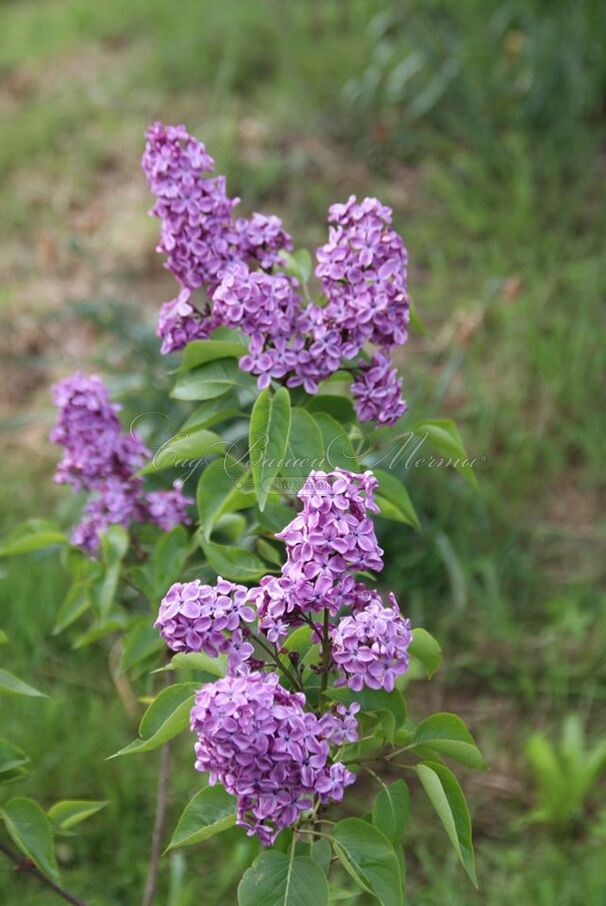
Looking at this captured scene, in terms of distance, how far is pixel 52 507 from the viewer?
3180 mm

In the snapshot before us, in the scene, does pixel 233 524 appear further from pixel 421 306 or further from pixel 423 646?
pixel 421 306

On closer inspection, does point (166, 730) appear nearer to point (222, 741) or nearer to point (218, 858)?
point (222, 741)

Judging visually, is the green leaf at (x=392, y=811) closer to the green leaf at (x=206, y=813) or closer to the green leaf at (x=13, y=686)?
the green leaf at (x=206, y=813)

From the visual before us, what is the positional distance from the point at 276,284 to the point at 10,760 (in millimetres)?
647

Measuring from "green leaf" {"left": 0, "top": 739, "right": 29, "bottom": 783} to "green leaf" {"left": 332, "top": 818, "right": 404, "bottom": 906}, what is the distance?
15.6 inches

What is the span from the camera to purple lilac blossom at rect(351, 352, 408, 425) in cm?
144

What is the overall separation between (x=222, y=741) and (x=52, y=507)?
2.23m

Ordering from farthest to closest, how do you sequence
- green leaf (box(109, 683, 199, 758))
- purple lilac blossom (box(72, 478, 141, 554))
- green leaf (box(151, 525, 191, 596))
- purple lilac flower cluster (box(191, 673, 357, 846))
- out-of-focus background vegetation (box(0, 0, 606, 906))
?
out-of-focus background vegetation (box(0, 0, 606, 906)), purple lilac blossom (box(72, 478, 141, 554)), green leaf (box(151, 525, 191, 596)), green leaf (box(109, 683, 199, 758)), purple lilac flower cluster (box(191, 673, 357, 846))

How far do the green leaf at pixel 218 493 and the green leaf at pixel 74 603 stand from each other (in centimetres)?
33

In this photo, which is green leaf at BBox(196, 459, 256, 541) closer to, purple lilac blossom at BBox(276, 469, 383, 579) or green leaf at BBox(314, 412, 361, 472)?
green leaf at BBox(314, 412, 361, 472)

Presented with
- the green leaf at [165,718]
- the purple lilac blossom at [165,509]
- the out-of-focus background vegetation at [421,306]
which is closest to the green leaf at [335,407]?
the purple lilac blossom at [165,509]

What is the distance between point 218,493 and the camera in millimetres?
1453

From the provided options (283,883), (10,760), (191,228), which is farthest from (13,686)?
(191,228)

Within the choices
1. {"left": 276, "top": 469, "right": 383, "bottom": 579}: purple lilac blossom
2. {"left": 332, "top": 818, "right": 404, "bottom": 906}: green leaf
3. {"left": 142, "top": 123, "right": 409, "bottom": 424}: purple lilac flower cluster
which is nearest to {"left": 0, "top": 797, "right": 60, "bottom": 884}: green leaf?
{"left": 332, "top": 818, "right": 404, "bottom": 906}: green leaf
